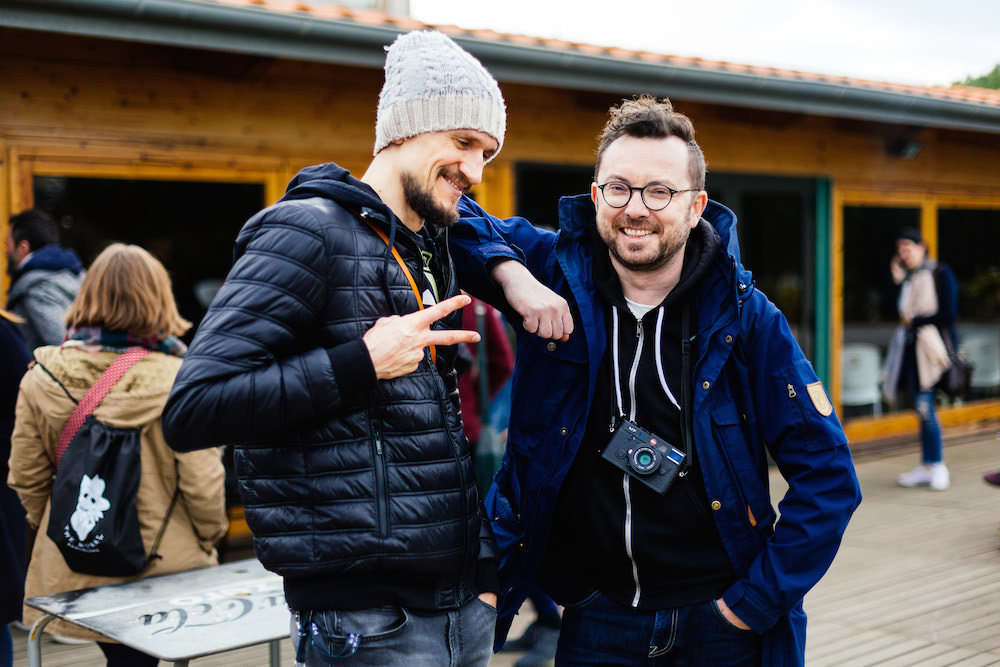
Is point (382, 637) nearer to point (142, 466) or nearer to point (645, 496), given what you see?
point (645, 496)

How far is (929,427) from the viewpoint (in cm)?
745

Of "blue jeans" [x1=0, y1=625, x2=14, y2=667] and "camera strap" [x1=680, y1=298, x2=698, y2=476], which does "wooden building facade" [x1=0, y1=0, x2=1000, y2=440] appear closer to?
"blue jeans" [x1=0, y1=625, x2=14, y2=667]

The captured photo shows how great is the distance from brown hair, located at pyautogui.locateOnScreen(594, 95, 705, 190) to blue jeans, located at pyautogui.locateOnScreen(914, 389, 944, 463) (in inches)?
231

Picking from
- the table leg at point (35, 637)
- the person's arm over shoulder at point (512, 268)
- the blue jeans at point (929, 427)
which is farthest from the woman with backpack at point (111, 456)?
the blue jeans at point (929, 427)

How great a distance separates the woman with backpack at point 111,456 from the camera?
10.1 feet

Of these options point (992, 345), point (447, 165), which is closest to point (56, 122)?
point (447, 165)

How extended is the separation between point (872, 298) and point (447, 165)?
8.82 metres

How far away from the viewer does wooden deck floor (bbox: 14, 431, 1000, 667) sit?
430cm

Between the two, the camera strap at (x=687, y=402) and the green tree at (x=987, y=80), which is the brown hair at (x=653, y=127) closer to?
the camera strap at (x=687, y=402)

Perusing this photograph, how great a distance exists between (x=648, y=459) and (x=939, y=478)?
6.38m

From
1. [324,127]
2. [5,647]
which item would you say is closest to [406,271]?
[5,647]

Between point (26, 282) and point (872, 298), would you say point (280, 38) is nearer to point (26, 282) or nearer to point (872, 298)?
point (26, 282)

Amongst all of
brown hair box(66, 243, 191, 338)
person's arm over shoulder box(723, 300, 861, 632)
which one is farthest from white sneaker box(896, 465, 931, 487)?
brown hair box(66, 243, 191, 338)

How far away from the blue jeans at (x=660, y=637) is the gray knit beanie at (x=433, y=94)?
1091mm
